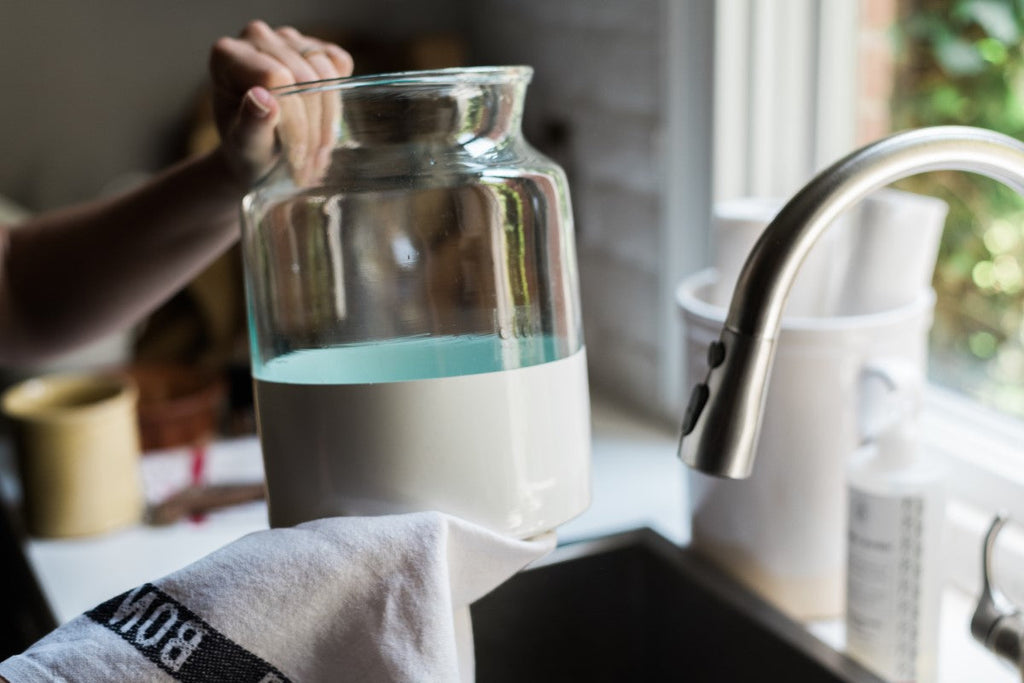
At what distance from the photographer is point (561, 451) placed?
2.06 ft

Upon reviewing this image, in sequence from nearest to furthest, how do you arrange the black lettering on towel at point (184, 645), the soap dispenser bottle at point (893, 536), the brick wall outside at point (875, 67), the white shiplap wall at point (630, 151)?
the black lettering on towel at point (184, 645) → the soap dispenser bottle at point (893, 536) → the brick wall outside at point (875, 67) → the white shiplap wall at point (630, 151)

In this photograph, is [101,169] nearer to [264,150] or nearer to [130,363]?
[130,363]

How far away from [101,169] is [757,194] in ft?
4.00

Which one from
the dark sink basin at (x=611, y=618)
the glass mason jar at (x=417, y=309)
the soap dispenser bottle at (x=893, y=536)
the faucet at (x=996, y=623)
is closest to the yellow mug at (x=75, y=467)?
the dark sink basin at (x=611, y=618)

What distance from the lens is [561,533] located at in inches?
47.7

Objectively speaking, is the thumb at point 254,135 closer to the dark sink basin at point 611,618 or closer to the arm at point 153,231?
the arm at point 153,231

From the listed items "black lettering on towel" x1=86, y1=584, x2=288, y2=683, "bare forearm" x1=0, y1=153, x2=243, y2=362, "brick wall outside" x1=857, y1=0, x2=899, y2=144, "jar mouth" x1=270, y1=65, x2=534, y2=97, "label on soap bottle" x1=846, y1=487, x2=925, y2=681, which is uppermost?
"jar mouth" x1=270, y1=65, x2=534, y2=97

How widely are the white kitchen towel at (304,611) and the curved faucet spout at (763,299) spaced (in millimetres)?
127

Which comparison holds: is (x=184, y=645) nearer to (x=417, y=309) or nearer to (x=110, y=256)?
(x=417, y=309)

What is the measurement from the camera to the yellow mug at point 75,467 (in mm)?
1238

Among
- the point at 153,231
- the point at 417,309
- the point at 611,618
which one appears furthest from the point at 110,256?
the point at 611,618

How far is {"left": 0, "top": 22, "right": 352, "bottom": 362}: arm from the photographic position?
0.73 m

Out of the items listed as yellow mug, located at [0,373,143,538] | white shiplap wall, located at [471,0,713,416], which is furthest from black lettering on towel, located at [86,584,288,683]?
white shiplap wall, located at [471,0,713,416]

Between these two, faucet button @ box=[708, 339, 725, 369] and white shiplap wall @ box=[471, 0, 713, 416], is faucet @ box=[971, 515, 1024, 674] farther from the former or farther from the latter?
white shiplap wall @ box=[471, 0, 713, 416]
